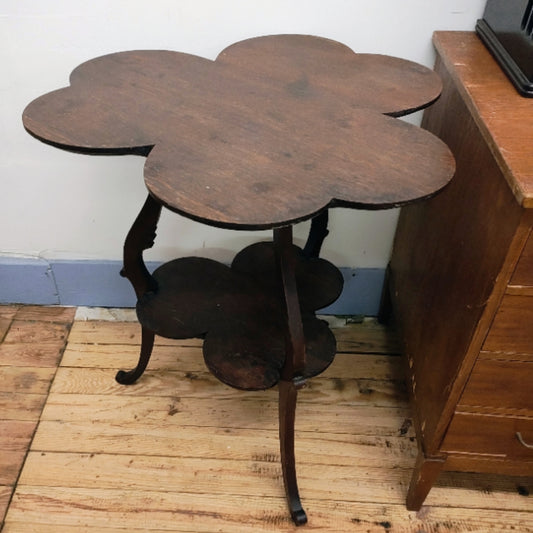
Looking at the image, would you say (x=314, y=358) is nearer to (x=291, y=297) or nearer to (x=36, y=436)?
(x=291, y=297)

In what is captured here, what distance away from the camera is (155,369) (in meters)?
1.54

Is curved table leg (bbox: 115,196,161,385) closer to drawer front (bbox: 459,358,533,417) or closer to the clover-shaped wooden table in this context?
the clover-shaped wooden table

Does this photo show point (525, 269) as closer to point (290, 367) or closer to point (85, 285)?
point (290, 367)

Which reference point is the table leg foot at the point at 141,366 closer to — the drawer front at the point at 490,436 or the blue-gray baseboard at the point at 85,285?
the blue-gray baseboard at the point at 85,285

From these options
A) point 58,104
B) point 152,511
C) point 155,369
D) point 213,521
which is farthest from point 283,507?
point 58,104

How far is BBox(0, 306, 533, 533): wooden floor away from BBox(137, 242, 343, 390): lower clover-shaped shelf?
0.34 meters

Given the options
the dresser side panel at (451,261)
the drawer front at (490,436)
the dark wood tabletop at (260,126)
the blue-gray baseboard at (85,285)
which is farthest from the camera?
the blue-gray baseboard at (85,285)

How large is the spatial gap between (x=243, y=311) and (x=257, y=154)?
0.51m

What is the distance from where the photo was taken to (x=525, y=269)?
0.80 meters

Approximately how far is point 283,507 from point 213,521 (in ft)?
0.53

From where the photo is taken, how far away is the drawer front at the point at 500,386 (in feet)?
3.07

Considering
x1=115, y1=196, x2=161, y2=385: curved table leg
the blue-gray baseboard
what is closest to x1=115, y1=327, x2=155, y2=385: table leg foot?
x1=115, y1=196, x2=161, y2=385: curved table leg

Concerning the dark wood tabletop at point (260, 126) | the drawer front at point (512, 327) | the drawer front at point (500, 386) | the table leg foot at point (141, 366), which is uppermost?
the dark wood tabletop at point (260, 126)

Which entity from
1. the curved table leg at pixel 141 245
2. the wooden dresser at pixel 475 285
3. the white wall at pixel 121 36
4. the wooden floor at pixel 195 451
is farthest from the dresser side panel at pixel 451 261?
the curved table leg at pixel 141 245
